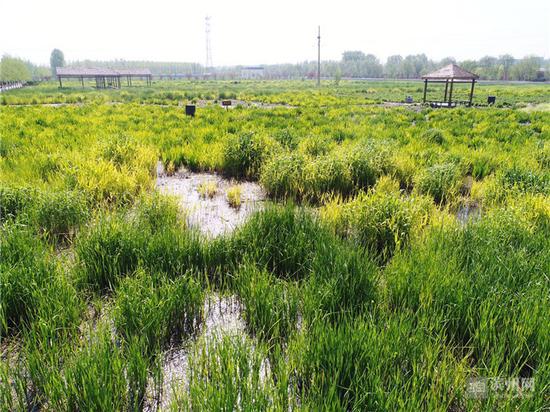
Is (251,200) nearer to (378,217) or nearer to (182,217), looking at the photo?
(182,217)

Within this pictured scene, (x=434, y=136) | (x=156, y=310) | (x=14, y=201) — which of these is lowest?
(x=156, y=310)

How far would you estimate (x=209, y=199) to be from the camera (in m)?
6.15

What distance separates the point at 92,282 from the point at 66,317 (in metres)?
0.71

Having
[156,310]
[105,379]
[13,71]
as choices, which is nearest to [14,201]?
[156,310]

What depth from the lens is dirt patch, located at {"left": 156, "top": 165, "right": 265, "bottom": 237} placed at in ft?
16.5

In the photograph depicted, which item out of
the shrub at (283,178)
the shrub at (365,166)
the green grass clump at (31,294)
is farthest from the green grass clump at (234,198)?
the green grass clump at (31,294)

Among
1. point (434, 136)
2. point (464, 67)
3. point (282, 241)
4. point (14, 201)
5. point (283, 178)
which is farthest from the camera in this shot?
point (464, 67)

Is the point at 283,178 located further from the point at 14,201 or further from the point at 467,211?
the point at 14,201

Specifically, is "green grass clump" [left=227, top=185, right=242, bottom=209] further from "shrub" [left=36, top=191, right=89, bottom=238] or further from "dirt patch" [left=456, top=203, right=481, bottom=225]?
"dirt patch" [left=456, top=203, right=481, bottom=225]

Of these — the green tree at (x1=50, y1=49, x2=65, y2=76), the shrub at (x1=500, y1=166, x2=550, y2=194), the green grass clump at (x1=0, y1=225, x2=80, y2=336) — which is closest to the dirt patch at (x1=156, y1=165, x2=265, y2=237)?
the green grass clump at (x1=0, y1=225, x2=80, y2=336)

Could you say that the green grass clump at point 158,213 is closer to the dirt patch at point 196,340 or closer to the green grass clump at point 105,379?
the dirt patch at point 196,340

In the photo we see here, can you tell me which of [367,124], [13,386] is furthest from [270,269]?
[367,124]

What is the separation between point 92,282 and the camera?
3361 mm

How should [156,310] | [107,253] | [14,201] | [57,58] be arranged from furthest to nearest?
[57,58], [14,201], [107,253], [156,310]
